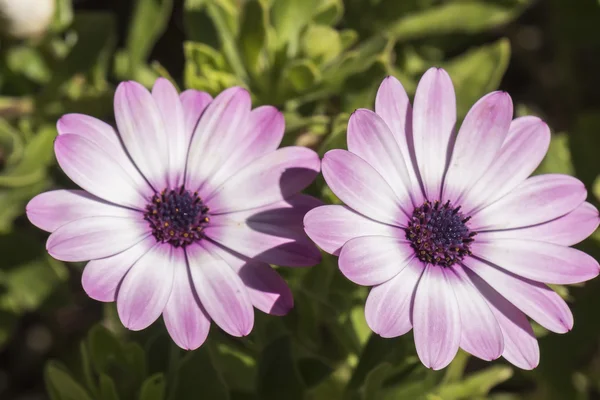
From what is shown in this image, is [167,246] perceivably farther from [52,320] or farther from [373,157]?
[52,320]

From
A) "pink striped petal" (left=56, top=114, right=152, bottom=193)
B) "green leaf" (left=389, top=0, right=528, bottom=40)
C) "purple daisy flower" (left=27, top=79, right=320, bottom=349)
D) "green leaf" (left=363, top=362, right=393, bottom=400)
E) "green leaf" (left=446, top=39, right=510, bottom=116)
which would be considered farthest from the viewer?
"green leaf" (left=389, top=0, right=528, bottom=40)

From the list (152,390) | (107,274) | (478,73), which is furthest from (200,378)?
(478,73)

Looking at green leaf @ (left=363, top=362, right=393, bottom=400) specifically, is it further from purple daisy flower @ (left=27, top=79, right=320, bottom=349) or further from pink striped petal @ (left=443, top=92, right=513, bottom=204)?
pink striped petal @ (left=443, top=92, right=513, bottom=204)

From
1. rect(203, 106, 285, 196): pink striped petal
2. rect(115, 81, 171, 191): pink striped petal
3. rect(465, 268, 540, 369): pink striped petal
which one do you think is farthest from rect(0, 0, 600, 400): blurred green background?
rect(115, 81, 171, 191): pink striped petal

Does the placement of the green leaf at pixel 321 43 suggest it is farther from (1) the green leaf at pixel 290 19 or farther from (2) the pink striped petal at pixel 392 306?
(2) the pink striped petal at pixel 392 306

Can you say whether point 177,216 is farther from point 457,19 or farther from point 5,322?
point 457,19

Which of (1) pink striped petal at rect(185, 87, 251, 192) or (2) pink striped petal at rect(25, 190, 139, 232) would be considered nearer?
(2) pink striped petal at rect(25, 190, 139, 232)

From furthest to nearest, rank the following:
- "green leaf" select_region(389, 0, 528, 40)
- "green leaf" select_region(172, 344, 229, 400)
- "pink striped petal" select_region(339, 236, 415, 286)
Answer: "green leaf" select_region(389, 0, 528, 40) → "green leaf" select_region(172, 344, 229, 400) → "pink striped petal" select_region(339, 236, 415, 286)
